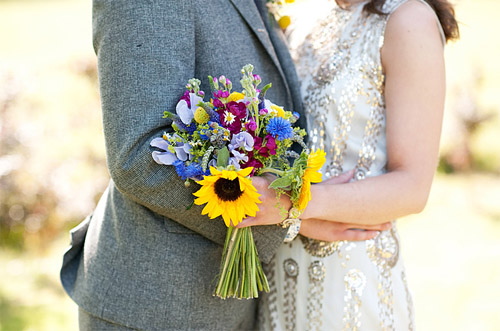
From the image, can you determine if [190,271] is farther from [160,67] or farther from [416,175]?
[416,175]

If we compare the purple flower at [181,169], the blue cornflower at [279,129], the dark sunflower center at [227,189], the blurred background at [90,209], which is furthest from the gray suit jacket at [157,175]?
the blurred background at [90,209]

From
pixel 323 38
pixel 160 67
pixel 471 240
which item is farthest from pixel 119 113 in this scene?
pixel 471 240

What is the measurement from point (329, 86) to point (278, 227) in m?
0.59

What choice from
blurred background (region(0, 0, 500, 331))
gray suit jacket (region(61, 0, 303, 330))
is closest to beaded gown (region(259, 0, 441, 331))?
gray suit jacket (region(61, 0, 303, 330))

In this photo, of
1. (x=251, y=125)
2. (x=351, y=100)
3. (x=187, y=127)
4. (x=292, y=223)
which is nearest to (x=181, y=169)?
(x=187, y=127)

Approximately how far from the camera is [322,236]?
197cm

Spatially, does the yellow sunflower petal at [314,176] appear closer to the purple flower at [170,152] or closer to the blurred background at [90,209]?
the purple flower at [170,152]

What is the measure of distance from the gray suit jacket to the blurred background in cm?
244

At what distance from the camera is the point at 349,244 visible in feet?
6.64

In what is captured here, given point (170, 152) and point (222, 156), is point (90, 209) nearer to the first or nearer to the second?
point (170, 152)

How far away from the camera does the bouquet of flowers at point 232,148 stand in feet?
4.91

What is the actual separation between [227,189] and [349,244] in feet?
2.37

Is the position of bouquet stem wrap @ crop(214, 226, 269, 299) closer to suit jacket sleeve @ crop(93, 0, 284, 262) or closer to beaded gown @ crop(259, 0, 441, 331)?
suit jacket sleeve @ crop(93, 0, 284, 262)

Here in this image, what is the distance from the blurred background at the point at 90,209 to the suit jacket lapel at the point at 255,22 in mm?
2964
